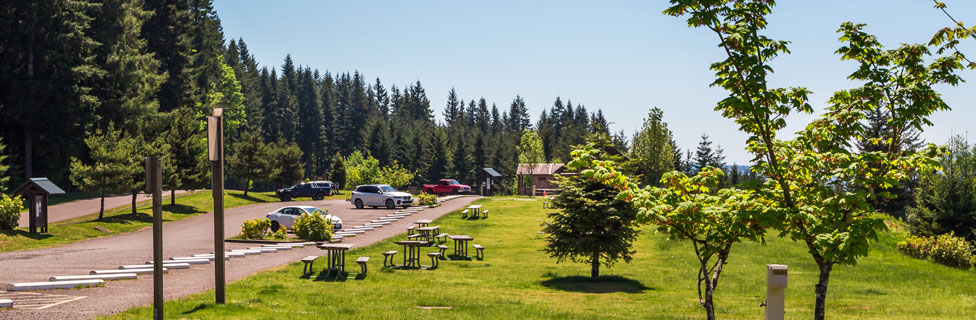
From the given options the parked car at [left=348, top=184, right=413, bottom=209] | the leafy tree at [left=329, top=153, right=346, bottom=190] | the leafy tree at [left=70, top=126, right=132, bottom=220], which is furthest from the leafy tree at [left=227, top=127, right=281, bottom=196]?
the leafy tree at [left=70, top=126, right=132, bottom=220]

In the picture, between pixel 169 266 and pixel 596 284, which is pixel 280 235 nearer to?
pixel 169 266

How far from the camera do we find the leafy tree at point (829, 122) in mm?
8125

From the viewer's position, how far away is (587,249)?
67.2 ft

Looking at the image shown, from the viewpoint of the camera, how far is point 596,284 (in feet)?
66.2

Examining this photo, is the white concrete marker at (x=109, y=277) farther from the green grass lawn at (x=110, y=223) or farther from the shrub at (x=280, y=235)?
the green grass lawn at (x=110, y=223)

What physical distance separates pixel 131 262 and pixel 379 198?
2813 centimetres

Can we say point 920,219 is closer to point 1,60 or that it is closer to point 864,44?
point 864,44

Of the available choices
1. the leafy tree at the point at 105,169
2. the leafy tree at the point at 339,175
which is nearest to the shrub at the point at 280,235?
the leafy tree at the point at 105,169

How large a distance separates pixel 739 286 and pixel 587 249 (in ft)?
15.2

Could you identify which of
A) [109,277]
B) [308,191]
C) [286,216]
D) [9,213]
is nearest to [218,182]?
[109,277]

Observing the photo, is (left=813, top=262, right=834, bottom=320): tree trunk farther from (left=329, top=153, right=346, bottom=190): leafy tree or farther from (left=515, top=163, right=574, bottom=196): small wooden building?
(left=329, top=153, right=346, bottom=190): leafy tree

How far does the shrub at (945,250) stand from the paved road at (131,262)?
23653mm

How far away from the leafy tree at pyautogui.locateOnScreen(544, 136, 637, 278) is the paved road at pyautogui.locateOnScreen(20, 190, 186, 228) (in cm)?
2735

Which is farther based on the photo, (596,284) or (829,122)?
(596,284)
